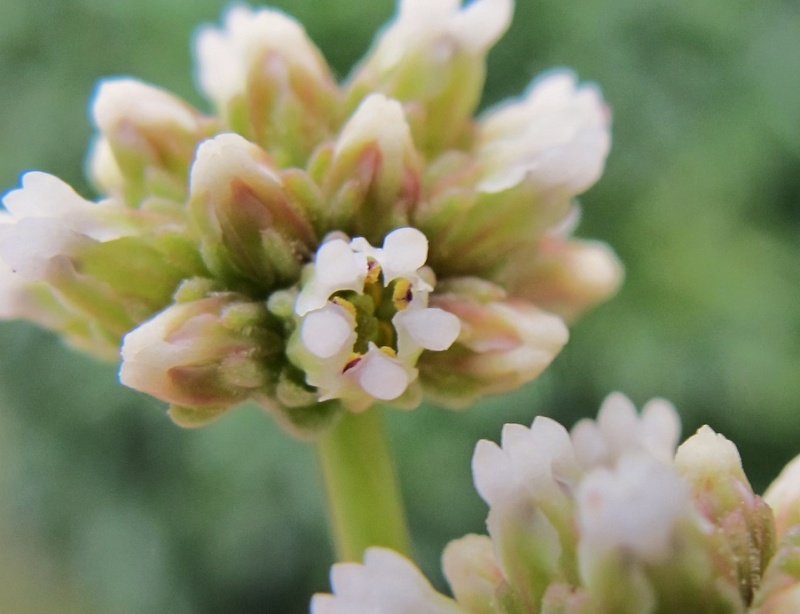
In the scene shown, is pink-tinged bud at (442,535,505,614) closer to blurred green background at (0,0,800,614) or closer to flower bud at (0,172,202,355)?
flower bud at (0,172,202,355)

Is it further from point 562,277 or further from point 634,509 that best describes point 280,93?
point 634,509

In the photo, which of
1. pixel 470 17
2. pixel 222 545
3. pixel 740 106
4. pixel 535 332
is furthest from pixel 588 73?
pixel 535 332

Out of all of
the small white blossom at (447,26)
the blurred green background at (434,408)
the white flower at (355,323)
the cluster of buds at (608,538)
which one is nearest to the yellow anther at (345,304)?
the white flower at (355,323)

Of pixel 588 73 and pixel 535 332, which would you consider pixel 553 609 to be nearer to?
pixel 535 332

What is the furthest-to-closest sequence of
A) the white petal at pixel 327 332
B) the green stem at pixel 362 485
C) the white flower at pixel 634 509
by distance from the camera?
the green stem at pixel 362 485 → the white petal at pixel 327 332 → the white flower at pixel 634 509

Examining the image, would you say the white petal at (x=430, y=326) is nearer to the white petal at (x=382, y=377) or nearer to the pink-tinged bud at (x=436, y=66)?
the white petal at (x=382, y=377)

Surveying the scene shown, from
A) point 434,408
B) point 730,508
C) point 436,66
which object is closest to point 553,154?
point 436,66

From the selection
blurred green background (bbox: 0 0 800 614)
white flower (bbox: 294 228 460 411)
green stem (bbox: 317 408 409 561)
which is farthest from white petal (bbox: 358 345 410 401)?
blurred green background (bbox: 0 0 800 614)
